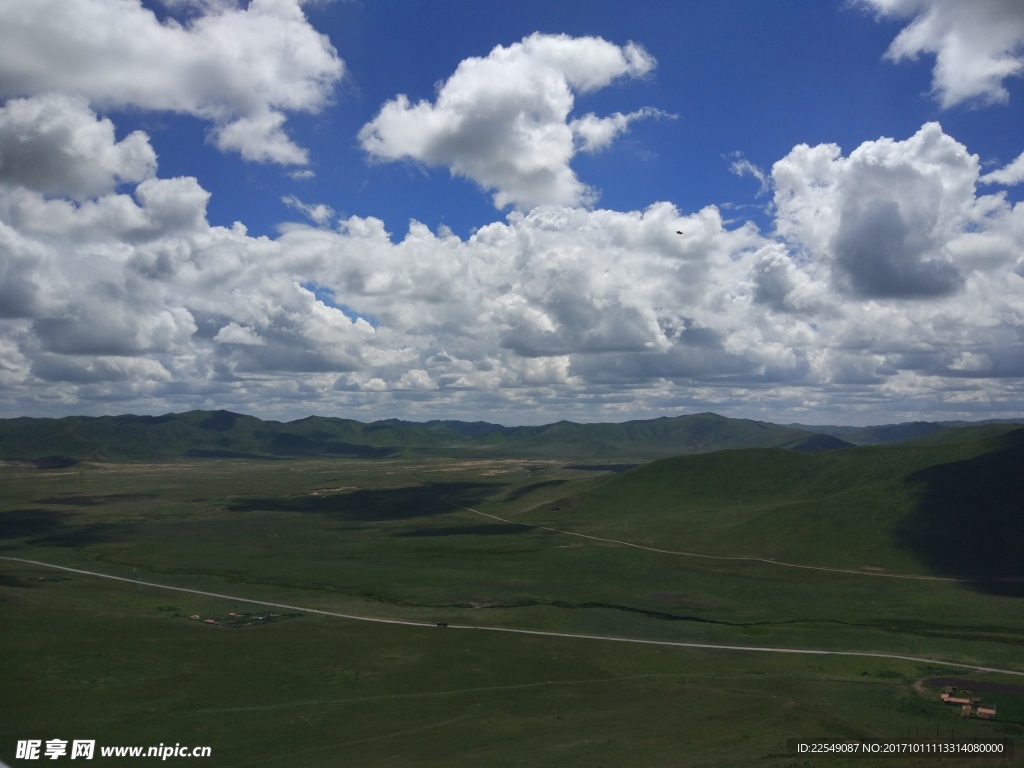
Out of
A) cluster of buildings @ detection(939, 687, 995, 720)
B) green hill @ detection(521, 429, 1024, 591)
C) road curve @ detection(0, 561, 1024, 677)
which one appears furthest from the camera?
green hill @ detection(521, 429, 1024, 591)

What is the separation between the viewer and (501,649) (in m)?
77.2

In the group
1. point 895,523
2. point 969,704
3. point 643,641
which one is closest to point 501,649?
point 643,641

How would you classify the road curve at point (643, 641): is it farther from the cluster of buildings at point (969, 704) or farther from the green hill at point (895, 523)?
the green hill at point (895, 523)

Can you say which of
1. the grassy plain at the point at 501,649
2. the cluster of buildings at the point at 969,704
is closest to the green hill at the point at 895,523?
the grassy plain at the point at 501,649

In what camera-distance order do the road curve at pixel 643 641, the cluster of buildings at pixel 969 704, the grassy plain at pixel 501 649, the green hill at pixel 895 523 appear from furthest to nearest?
the green hill at pixel 895 523
the road curve at pixel 643 641
the cluster of buildings at pixel 969 704
the grassy plain at pixel 501 649

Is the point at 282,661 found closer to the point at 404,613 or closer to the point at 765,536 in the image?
the point at 404,613

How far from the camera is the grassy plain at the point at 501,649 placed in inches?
1939

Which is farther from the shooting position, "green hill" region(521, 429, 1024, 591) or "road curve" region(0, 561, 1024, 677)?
"green hill" region(521, 429, 1024, 591)

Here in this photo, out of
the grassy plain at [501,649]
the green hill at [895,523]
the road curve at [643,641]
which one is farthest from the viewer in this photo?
the green hill at [895,523]

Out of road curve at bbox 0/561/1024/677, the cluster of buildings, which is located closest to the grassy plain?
the cluster of buildings

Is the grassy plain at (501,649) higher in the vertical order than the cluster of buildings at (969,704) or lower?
lower

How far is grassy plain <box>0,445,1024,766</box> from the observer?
162 ft

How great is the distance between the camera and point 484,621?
304 feet

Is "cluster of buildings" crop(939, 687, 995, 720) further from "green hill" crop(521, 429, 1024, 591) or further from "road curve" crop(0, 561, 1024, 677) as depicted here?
"green hill" crop(521, 429, 1024, 591)
